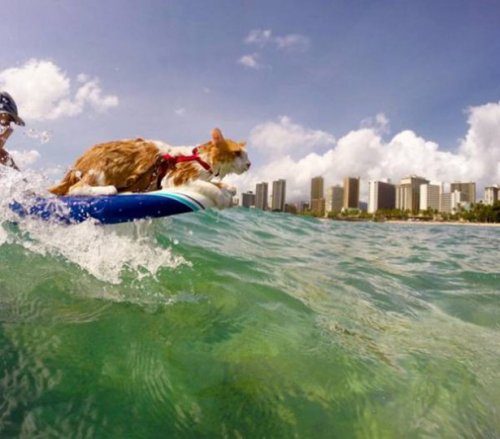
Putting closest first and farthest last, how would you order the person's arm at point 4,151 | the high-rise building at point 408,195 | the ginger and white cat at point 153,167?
the ginger and white cat at point 153,167 < the person's arm at point 4,151 < the high-rise building at point 408,195

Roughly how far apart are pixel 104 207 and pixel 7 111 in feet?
8.58

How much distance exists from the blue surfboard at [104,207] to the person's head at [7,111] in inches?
71.3

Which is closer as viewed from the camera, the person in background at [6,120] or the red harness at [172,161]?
the red harness at [172,161]

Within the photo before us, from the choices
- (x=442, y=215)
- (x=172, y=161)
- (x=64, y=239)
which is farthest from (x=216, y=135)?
(x=442, y=215)

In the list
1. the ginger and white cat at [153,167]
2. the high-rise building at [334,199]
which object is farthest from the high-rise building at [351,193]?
the ginger and white cat at [153,167]

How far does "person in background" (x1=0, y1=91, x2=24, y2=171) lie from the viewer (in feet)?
17.5

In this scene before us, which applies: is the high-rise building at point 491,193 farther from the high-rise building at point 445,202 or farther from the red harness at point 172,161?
the red harness at point 172,161

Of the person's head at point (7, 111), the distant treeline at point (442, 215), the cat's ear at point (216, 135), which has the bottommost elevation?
the distant treeline at point (442, 215)

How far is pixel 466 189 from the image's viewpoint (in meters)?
188

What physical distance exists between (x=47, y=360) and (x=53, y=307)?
0.78 meters

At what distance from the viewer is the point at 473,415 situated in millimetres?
2447

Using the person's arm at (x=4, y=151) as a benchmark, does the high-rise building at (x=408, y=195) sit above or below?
above

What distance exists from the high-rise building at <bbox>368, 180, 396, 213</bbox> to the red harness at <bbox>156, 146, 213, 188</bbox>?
161m

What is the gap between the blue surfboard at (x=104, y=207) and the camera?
413 cm
